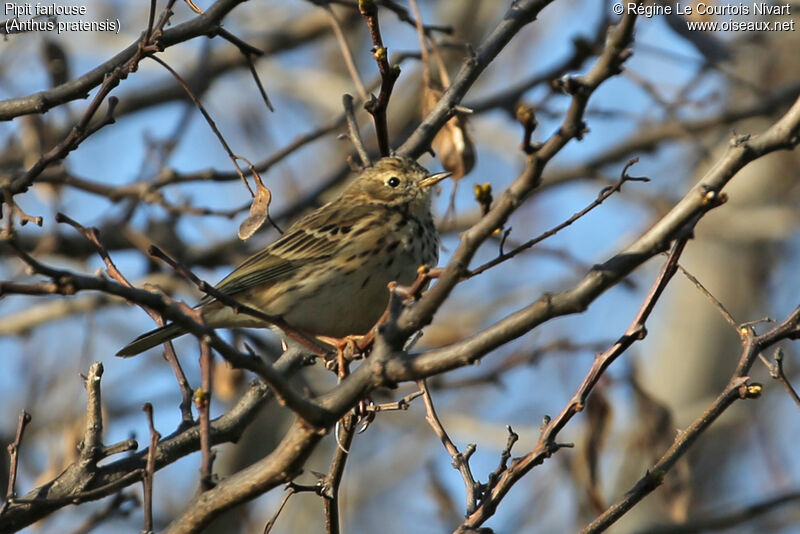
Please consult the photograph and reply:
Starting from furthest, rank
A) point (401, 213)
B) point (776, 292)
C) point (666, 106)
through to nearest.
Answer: point (776, 292)
point (666, 106)
point (401, 213)

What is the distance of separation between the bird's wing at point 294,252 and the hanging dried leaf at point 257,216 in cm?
196

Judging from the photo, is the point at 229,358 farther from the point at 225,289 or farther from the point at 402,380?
the point at 225,289

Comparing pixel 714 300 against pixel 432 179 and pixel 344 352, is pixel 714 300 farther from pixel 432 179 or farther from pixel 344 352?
pixel 432 179

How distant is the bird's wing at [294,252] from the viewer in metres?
6.25

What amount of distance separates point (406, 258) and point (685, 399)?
7.09 m

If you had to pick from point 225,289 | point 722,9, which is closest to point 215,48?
point 225,289

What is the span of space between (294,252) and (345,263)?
1.82 ft

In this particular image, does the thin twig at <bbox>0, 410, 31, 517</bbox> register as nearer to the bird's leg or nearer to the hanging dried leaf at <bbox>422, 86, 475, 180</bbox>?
the bird's leg

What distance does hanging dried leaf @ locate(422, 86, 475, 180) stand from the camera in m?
5.55

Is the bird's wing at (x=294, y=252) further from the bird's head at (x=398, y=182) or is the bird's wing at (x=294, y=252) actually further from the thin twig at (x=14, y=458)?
the thin twig at (x=14, y=458)

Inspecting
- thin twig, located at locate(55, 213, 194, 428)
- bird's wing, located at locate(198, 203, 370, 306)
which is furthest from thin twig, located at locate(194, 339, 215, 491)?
bird's wing, located at locate(198, 203, 370, 306)

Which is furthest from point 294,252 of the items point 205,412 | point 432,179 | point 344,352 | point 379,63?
point 205,412

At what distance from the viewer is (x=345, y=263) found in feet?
19.6

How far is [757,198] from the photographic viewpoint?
12.7 meters
